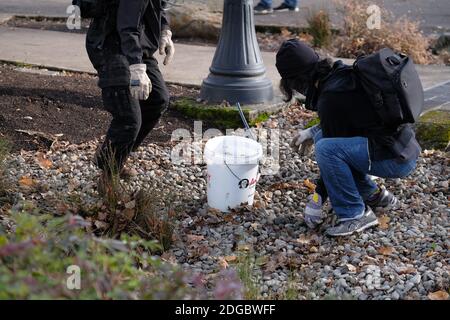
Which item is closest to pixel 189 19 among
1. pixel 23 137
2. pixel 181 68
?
pixel 181 68

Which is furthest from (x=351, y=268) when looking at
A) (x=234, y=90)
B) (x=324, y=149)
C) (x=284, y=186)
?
(x=234, y=90)

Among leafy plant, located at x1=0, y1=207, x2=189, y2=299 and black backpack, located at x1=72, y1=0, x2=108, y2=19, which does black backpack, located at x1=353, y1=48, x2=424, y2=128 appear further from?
leafy plant, located at x1=0, y1=207, x2=189, y2=299

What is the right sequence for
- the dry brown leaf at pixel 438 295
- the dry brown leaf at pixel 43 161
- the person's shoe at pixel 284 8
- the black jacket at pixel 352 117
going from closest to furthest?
the dry brown leaf at pixel 438 295 < the black jacket at pixel 352 117 < the dry brown leaf at pixel 43 161 < the person's shoe at pixel 284 8

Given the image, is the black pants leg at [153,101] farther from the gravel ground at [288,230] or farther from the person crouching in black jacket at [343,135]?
the person crouching in black jacket at [343,135]

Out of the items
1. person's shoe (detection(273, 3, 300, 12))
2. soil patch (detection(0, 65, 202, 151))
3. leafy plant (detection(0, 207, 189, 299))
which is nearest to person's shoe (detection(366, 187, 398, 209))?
soil patch (detection(0, 65, 202, 151))

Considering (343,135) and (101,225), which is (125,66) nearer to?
(101,225)

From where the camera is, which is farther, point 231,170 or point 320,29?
point 320,29

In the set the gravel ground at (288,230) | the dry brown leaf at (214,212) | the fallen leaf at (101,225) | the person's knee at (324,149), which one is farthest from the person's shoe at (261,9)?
the fallen leaf at (101,225)

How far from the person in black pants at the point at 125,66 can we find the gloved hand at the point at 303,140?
0.89 metres

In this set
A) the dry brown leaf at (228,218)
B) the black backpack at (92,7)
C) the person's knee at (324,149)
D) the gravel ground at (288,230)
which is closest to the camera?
the gravel ground at (288,230)

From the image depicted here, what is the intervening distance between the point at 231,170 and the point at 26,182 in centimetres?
134

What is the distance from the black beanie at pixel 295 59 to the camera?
15.2 feet

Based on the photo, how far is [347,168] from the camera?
4.70m

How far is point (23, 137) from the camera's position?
6172mm
